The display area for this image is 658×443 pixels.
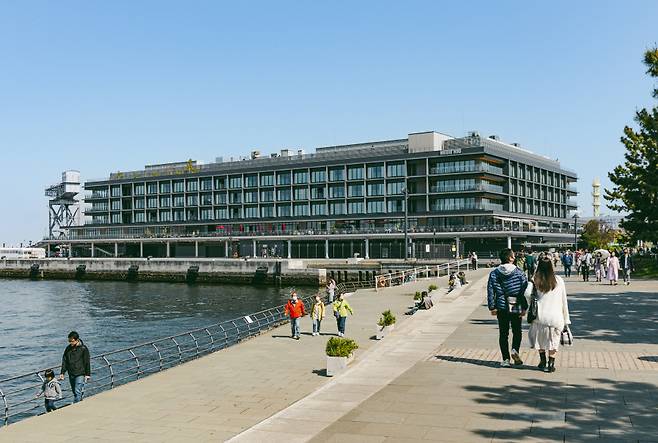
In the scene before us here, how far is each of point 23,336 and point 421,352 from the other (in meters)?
30.7

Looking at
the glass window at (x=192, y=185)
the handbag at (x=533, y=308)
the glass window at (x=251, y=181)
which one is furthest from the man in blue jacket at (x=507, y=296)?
the glass window at (x=192, y=185)

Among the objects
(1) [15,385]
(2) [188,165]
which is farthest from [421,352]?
(2) [188,165]

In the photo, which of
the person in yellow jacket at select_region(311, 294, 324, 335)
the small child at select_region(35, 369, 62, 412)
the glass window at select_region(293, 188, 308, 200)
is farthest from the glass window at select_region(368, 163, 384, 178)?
the small child at select_region(35, 369, 62, 412)

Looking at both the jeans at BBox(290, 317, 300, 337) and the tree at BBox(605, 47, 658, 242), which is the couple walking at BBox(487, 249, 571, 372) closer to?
the jeans at BBox(290, 317, 300, 337)

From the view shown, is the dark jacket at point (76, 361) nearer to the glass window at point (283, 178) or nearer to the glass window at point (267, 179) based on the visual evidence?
the glass window at point (283, 178)

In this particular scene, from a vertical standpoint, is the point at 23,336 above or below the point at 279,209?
below

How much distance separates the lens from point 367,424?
9.66 m

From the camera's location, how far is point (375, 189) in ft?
350

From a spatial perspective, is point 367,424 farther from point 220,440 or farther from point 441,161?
point 441,161

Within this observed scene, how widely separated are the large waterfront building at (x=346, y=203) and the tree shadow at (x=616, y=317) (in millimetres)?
57028

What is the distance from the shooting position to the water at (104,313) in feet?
111

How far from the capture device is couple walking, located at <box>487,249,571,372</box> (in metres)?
12.4

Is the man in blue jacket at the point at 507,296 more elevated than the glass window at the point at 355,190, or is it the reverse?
the glass window at the point at 355,190

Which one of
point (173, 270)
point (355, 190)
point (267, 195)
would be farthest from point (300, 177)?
point (173, 270)
